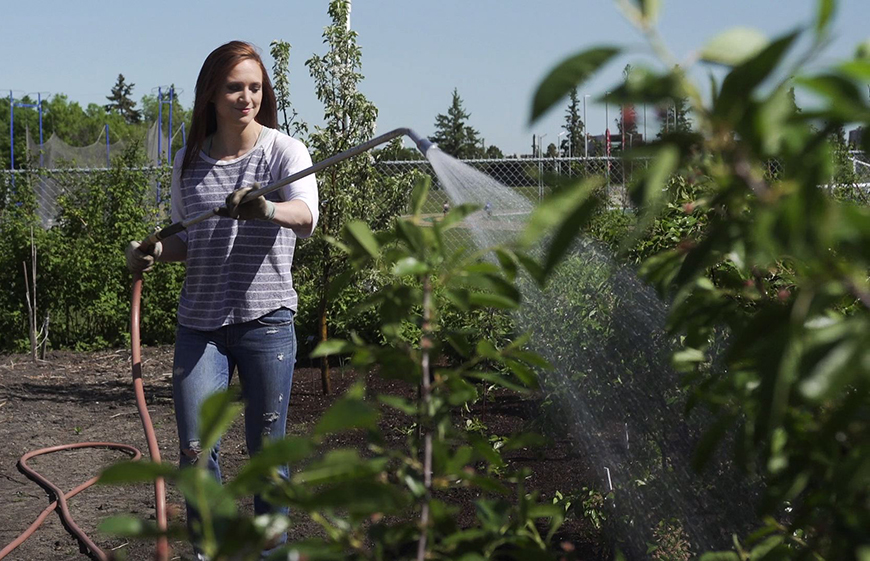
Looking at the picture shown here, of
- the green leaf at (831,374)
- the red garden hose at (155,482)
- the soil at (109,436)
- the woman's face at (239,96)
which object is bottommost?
the soil at (109,436)

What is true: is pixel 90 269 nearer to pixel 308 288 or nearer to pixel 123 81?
pixel 308 288

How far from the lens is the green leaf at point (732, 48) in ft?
2.24

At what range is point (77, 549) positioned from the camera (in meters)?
3.88

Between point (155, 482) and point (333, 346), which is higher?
point (333, 346)

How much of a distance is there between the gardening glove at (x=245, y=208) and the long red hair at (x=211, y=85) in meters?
0.53

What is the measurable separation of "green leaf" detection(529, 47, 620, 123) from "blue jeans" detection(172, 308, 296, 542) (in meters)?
2.46

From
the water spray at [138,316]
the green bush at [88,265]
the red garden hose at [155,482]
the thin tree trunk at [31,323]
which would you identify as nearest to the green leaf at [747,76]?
the water spray at [138,316]

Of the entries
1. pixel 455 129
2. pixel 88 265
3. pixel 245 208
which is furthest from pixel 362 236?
pixel 455 129

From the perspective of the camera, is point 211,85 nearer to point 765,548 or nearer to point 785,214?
point 765,548

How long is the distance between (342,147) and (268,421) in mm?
3554

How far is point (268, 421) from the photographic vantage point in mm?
3055

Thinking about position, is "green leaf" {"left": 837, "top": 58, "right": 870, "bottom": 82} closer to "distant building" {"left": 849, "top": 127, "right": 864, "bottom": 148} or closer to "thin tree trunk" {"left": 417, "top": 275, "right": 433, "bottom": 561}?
"distant building" {"left": 849, "top": 127, "right": 864, "bottom": 148}

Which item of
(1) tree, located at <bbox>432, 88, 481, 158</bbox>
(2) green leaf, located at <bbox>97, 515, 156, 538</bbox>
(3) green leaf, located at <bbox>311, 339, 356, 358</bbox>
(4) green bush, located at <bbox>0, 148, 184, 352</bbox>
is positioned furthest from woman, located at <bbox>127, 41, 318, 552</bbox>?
(1) tree, located at <bbox>432, 88, 481, 158</bbox>

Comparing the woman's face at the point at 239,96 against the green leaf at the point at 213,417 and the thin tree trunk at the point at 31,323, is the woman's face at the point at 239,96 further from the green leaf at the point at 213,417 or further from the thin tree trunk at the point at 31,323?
the thin tree trunk at the point at 31,323
